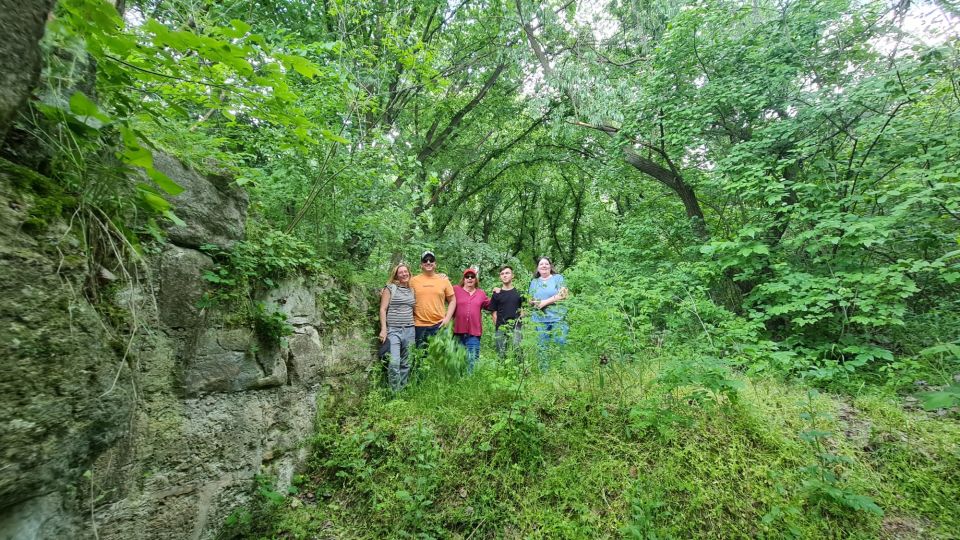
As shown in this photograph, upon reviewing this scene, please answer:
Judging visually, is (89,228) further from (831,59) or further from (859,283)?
(831,59)

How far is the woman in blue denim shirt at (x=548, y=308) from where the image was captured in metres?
4.01

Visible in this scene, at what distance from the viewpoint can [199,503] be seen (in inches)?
104

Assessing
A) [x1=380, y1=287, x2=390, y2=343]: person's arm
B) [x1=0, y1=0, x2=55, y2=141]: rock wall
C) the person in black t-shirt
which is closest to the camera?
[x1=0, y1=0, x2=55, y2=141]: rock wall

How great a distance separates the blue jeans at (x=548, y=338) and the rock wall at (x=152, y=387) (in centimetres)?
201

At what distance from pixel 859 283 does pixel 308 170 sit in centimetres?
656

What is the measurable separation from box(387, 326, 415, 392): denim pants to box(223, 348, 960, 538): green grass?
1.84 feet

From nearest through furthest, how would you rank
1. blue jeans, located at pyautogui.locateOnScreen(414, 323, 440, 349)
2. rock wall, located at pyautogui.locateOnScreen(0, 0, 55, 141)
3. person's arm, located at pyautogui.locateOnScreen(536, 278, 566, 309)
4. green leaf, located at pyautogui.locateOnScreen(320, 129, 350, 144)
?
rock wall, located at pyautogui.locateOnScreen(0, 0, 55, 141) < green leaf, located at pyautogui.locateOnScreen(320, 129, 350, 144) < person's arm, located at pyautogui.locateOnScreen(536, 278, 566, 309) < blue jeans, located at pyautogui.locateOnScreen(414, 323, 440, 349)

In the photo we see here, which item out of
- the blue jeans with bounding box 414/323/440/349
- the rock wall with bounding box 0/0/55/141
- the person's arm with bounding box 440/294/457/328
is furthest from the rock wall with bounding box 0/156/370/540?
the person's arm with bounding box 440/294/457/328

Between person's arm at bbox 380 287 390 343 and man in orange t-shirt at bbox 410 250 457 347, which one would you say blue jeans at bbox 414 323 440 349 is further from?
person's arm at bbox 380 287 390 343

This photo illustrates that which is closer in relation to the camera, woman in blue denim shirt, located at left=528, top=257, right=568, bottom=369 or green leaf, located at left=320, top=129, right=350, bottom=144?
green leaf, located at left=320, top=129, right=350, bottom=144

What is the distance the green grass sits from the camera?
2529 millimetres

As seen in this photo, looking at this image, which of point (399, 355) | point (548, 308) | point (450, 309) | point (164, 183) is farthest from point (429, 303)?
point (164, 183)

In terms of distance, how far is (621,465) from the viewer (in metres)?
2.94

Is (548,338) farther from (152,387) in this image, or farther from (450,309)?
(152,387)
